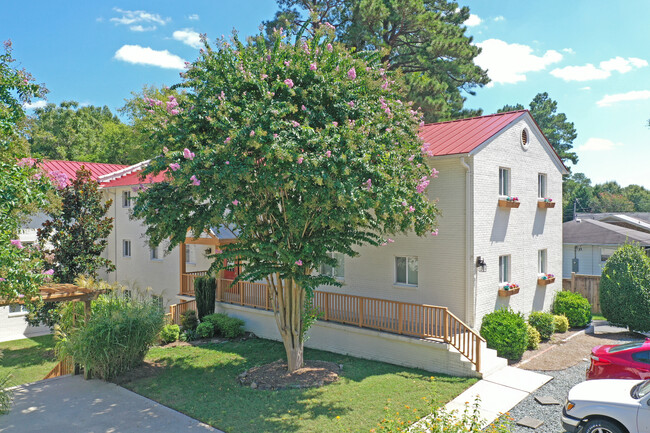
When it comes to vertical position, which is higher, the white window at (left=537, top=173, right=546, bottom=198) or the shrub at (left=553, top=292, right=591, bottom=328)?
the white window at (left=537, top=173, right=546, bottom=198)

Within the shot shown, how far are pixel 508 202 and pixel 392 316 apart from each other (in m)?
5.34

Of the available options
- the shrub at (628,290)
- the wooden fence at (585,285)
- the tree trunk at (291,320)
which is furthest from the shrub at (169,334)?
the wooden fence at (585,285)

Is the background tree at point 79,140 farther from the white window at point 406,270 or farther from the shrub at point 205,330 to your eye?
the white window at point 406,270

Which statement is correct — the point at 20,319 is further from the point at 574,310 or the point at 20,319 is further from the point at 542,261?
the point at 574,310

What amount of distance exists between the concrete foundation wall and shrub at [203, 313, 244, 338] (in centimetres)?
66

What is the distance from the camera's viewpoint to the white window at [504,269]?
14977 mm

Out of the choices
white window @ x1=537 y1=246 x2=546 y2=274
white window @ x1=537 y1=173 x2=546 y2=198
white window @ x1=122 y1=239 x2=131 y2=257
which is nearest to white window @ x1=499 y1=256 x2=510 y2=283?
white window @ x1=537 y1=246 x2=546 y2=274

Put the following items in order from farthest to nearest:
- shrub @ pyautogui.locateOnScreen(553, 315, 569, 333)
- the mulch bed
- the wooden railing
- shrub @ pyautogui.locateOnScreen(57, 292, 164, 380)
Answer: the wooden railing → shrub @ pyautogui.locateOnScreen(553, 315, 569, 333) → shrub @ pyautogui.locateOnScreen(57, 292, 164, 380) → the mulch bed

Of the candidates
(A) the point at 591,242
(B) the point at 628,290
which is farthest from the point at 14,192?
(A) the point at 591,242

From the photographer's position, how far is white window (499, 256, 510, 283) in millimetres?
14977

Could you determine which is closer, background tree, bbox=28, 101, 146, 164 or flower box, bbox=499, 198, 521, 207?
flower box, bbox=499, 198, 521, 207

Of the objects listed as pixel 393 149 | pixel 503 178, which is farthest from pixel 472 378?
pixel 503 178

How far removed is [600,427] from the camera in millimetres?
7188

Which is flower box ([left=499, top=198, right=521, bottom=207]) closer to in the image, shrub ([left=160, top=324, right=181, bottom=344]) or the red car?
the red car
